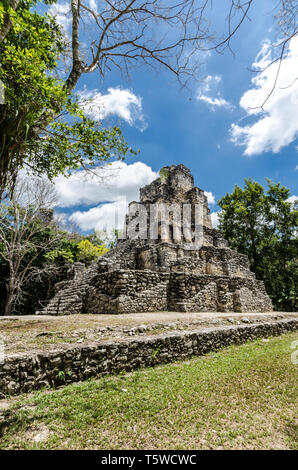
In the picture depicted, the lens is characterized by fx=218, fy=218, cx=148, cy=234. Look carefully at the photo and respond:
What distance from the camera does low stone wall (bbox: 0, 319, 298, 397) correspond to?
3055 mm

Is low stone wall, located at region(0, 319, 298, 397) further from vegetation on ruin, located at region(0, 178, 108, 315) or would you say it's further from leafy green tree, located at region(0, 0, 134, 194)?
vegetation on ruin, located at region(0, 178, 108, 315)

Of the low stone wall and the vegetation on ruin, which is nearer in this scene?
the low stone wall

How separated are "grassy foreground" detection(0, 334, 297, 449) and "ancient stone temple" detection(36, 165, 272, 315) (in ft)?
15.9

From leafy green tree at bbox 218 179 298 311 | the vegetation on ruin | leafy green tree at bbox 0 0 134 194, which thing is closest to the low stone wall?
leafy green tree at bbox 0 0 134 194

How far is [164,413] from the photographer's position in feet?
8.87

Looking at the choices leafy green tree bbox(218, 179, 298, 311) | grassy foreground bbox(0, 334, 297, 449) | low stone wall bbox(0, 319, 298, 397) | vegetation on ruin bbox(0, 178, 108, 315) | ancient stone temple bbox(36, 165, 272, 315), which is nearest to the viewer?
grassy foreground bbox(0, 334, 297, 449)

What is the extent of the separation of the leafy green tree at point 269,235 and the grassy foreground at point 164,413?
19.6 meters

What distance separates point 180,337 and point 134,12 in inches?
270

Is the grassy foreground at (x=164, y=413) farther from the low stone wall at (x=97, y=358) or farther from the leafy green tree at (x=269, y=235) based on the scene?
the leafy green tree at (x=269, y=235)

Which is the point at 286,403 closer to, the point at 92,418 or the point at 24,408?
the point at 92,418

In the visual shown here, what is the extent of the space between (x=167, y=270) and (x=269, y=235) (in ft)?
49.2

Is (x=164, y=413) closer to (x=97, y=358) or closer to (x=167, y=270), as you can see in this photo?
(x=97, y=358)

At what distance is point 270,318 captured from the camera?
29.0ft

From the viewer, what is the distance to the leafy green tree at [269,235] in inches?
818
